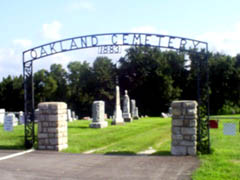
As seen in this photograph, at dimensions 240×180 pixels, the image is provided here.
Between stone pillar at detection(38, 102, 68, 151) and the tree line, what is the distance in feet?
126

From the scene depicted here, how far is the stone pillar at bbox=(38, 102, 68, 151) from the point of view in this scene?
11.3 meters

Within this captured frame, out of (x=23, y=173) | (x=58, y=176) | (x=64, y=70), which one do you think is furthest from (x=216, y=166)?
(x=64, y=70)

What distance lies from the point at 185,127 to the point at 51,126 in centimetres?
440

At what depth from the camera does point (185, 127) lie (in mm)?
10164

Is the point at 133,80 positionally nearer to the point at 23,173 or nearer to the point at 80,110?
the point at 80,110

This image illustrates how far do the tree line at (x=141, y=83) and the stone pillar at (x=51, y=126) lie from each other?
38.5 metres

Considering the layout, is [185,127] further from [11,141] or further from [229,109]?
[229,109]

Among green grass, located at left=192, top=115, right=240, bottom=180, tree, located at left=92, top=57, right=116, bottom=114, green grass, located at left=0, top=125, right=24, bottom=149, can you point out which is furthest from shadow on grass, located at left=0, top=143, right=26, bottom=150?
tree, located at left=92, top=57, right=116, bottom=114

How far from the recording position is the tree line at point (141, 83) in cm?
4850

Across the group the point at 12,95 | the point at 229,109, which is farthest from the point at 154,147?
the point at 12,95

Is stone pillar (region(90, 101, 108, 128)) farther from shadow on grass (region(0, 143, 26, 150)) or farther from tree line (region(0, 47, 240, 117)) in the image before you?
tree line (region(0, 47, 240, 117))

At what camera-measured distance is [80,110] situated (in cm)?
5241

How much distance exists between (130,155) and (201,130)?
7.60 feet

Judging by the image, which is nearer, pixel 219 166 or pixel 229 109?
pixel 219 166
